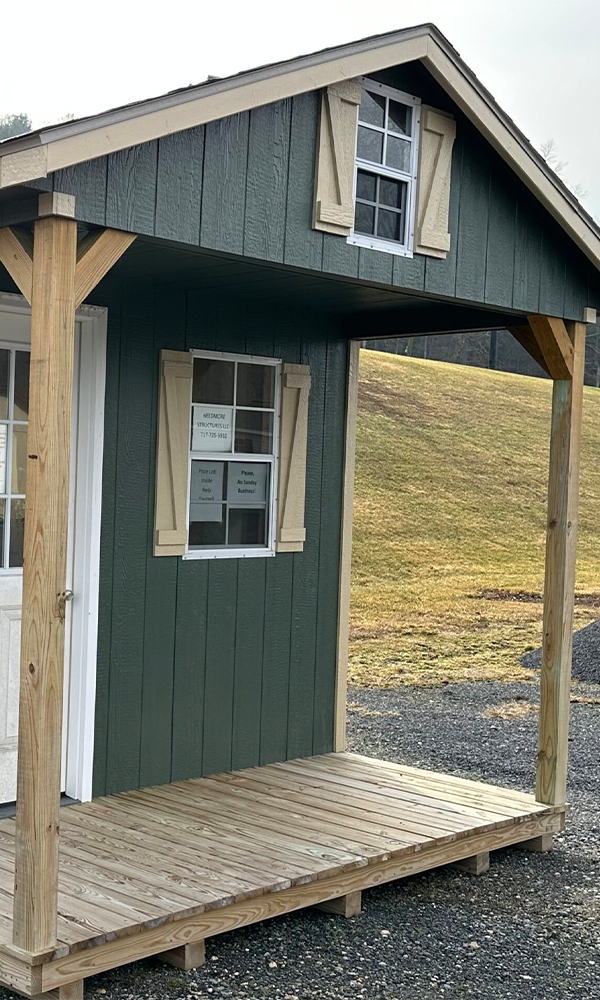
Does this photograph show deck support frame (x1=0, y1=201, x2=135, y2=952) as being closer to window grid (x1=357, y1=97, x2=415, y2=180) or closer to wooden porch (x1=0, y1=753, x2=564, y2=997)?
wooden porch (x1=0, y1=753, x2=564, y2=997)

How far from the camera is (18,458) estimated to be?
533 centimetres

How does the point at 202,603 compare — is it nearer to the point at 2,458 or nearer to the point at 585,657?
the point at 2,458

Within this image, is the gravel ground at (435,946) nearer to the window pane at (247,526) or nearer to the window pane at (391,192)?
the window pane at (247,526)

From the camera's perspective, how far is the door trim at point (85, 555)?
547 cm

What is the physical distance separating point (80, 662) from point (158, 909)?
1716 mm

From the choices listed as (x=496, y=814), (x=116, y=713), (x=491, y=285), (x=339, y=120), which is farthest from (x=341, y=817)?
(x=339, y=120)

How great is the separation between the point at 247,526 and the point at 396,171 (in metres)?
2.16

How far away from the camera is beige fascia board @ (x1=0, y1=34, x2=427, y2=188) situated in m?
3.54

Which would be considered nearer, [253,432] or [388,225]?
[388,225]

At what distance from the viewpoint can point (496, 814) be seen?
5637 mm

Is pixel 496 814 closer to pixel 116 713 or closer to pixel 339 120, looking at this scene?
pixel 116 713

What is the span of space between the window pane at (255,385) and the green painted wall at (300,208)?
1.41 m

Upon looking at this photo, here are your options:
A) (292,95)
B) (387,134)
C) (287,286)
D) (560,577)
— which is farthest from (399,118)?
(560,577)

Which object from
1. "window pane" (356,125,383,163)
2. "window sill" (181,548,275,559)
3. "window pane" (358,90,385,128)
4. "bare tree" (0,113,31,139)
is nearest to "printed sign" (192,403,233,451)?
"window sill" (181,548,275,559)
